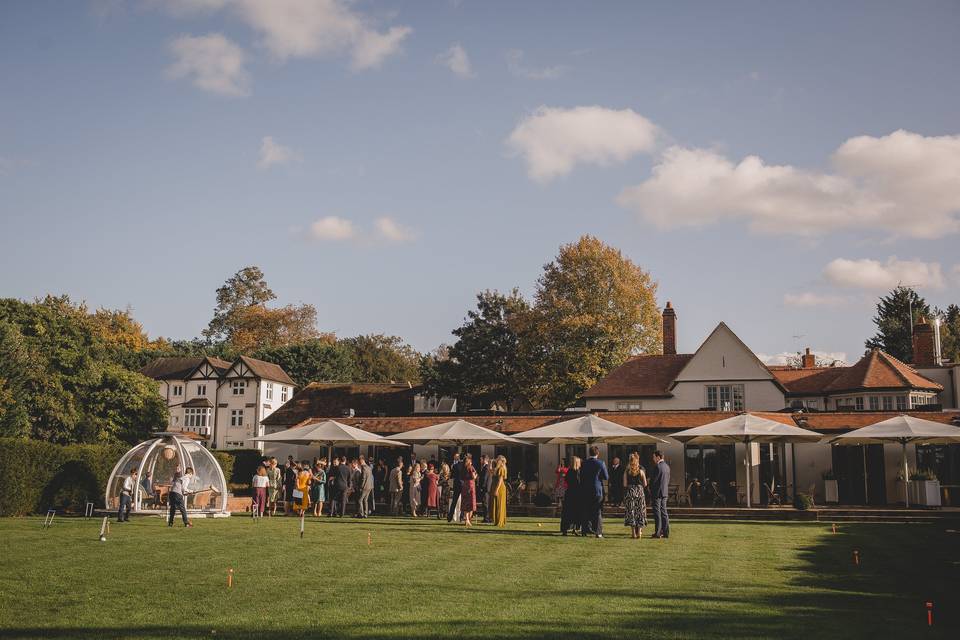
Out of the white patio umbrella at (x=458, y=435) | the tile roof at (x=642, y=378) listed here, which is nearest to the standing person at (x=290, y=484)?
the white patio umbrella at (x=458, y=435)

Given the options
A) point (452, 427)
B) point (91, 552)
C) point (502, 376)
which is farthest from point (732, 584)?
point (502, 376)

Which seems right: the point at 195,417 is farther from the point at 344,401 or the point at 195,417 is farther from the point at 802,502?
the point at 802,502

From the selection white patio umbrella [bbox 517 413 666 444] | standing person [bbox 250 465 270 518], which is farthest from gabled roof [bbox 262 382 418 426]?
standing person [bbox 250 465 270 518]

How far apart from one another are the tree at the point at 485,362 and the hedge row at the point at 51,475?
26.9m

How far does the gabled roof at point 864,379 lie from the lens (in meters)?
39.1

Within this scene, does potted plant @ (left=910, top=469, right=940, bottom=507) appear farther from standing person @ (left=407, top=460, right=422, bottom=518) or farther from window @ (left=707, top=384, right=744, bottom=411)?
standing person @ (left=407, top=460, right=422, bottom=518)

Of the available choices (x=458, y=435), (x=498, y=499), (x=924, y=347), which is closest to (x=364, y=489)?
(x=458, y=435)

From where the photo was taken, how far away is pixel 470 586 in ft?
35.4

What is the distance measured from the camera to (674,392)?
40.5m

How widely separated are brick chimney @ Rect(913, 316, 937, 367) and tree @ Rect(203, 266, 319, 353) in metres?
52.5

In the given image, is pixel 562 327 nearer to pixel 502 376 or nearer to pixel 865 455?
pixel 502 376

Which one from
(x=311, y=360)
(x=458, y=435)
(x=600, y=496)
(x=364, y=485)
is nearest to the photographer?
(x=600, y=496)

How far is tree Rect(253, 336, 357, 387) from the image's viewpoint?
71312 millimetres

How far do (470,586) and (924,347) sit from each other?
40679mm
